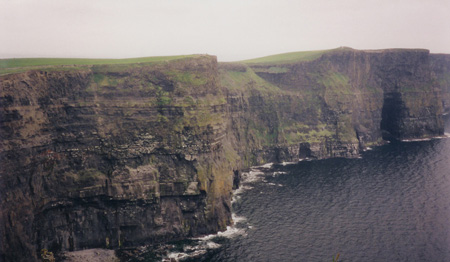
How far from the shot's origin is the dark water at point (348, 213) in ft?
221

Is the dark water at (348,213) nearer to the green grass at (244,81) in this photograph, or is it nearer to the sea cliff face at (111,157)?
the sea cliff face at (111,157)

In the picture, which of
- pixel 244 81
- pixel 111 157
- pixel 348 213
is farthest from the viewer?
pixel 244 81

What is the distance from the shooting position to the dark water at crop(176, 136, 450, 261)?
6744 cm

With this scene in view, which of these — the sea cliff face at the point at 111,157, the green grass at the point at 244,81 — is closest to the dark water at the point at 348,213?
the sea cliff face at the point at 111,157

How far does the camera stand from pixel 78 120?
233ft

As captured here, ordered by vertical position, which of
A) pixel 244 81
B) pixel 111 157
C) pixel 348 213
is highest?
pixel 244 81

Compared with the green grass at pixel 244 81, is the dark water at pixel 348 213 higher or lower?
lower

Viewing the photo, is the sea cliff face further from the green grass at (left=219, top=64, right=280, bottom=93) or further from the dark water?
the green grass at (left=219, top=64, right=280, bottom=93)

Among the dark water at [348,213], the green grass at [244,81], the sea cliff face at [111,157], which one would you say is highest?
the green grass at [244,81]

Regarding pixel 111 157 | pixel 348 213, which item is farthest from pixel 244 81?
pixel 111 157

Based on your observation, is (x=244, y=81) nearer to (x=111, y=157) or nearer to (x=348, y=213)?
(x=348, y=213)

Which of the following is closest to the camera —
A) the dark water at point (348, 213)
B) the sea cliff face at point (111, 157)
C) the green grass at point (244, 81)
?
the sea cliff face at point (111, 157)

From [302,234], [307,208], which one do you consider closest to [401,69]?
[307,208]

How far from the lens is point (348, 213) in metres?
84.6
